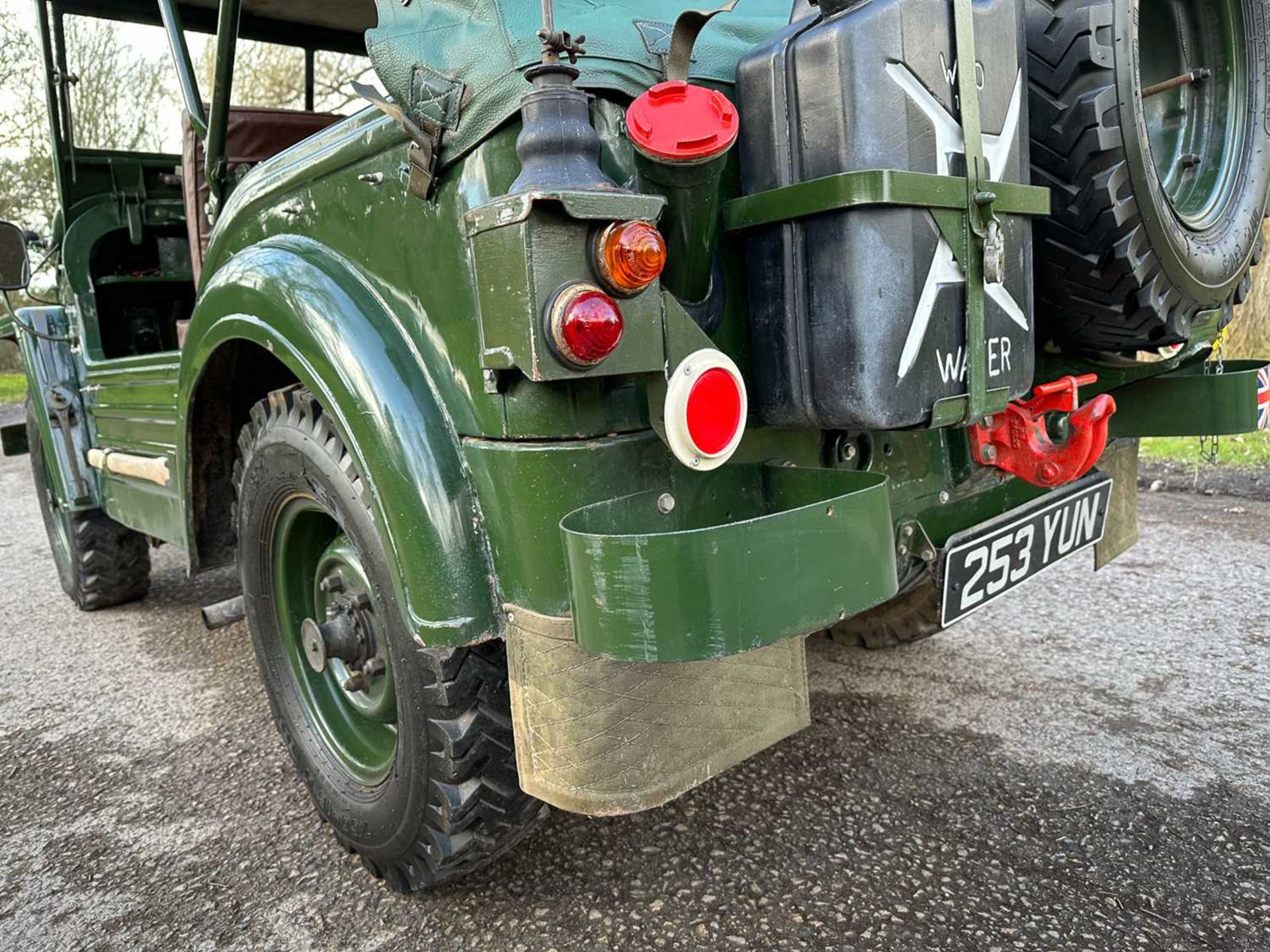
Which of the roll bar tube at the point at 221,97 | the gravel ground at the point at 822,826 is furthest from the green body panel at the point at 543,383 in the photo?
the gravel ground at the point at 822,826

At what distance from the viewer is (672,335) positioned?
4.82 feet

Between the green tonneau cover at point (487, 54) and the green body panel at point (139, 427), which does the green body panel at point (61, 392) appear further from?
the green tonneau cover at point (487, 54)

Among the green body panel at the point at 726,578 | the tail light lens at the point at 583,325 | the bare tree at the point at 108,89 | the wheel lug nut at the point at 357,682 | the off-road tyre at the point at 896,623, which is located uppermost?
the bare tree at the point at 108,89

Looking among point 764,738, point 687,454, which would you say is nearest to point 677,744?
point 764,738

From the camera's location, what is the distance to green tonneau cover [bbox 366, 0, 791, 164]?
149 cm

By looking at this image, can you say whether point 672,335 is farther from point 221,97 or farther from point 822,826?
point 221,97

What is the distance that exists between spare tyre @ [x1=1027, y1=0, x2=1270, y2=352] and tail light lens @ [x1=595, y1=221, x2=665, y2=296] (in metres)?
0.96

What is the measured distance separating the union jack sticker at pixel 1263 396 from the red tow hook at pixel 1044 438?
0.85m

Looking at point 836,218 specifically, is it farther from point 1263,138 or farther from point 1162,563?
point 1162,563

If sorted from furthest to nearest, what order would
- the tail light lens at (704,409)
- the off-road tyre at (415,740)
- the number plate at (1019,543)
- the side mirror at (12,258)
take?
the side mirror at (12,258)
the number plate at (1019,543)
the off-road tyre at (415,740)
the tail light lens at (704,409)

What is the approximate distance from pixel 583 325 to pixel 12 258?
3.10m

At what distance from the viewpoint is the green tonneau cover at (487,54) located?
1.49 meters

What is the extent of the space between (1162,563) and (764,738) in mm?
3250

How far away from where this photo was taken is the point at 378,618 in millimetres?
1918
